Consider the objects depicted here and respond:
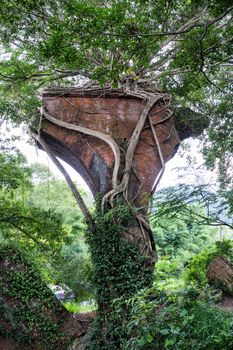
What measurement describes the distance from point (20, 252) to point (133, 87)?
449 cm

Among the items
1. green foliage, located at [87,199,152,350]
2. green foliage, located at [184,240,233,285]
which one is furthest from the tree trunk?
green foliage, located at [184,240,233,285]

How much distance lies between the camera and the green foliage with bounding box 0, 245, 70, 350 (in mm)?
6422

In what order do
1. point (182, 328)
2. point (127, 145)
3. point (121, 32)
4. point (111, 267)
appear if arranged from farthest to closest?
point (127, 145) < point (111, 267) < point (121, 32) < point (182, 328)

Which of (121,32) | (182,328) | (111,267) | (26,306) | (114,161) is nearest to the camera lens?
(182,328)

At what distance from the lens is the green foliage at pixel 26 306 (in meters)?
6.42

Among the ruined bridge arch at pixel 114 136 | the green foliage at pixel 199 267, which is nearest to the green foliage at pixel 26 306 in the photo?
the ruined bridge arch at pixel 114 136

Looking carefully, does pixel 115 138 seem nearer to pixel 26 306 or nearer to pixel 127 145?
pixel 127 145

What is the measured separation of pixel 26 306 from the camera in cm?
664

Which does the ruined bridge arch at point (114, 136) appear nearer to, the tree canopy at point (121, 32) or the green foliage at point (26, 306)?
the tree canopy at point (121, 32)

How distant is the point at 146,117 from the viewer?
7.77m

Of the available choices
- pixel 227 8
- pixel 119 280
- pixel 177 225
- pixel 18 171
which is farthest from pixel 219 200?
pixel 177 225

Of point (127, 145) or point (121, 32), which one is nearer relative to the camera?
point (121, 32)

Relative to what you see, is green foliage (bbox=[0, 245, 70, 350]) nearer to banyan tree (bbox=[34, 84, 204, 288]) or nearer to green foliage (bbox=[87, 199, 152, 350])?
green foliage (bbox=[87, 199, 152, 350])

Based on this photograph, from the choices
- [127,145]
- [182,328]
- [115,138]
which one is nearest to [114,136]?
[115,138]
